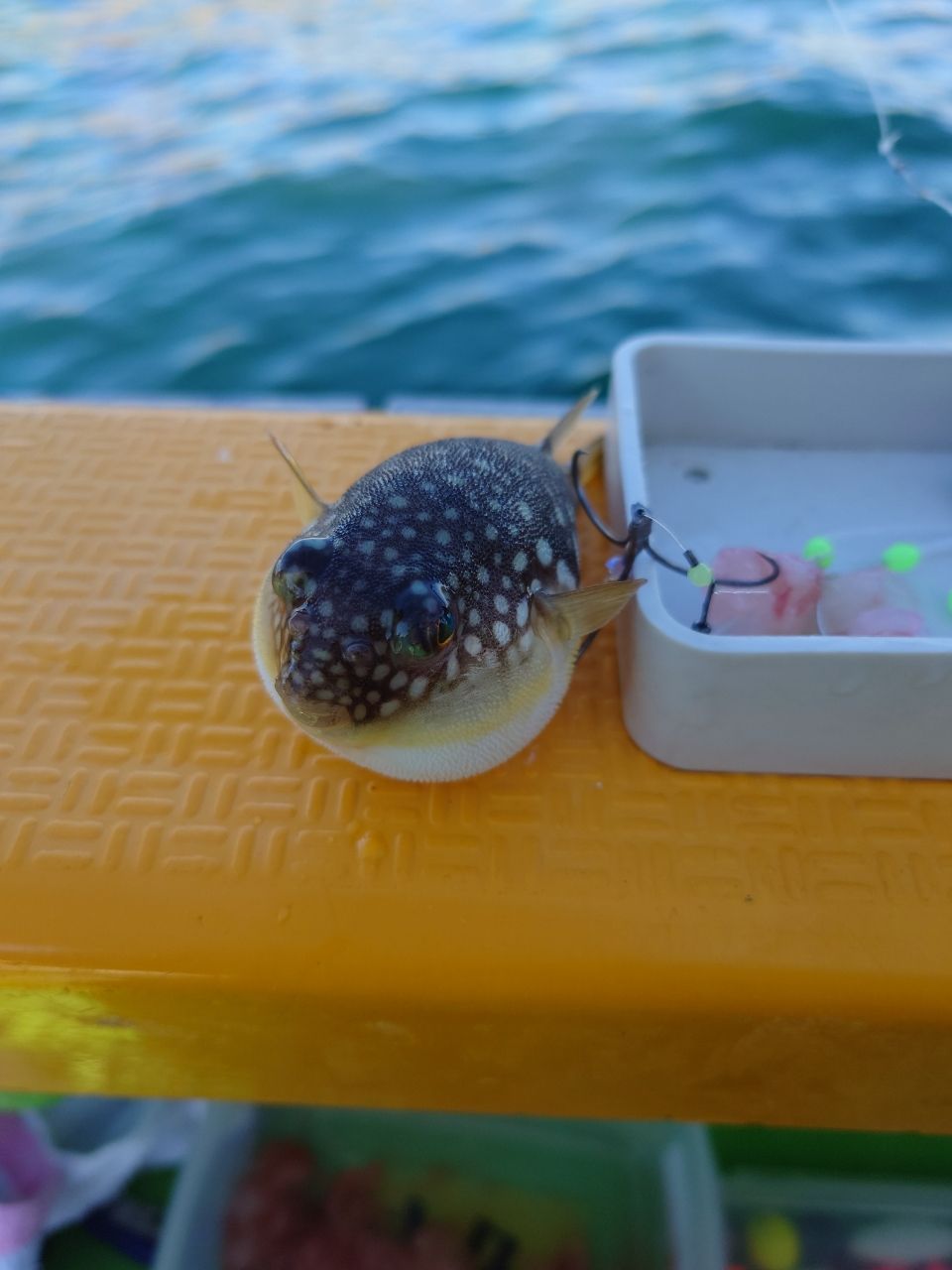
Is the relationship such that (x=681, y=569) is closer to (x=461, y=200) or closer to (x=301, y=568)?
(x=301, y=568)

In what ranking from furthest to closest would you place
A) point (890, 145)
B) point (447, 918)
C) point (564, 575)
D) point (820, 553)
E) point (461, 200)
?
point (461, 200)
point (890, 145)
point (820, 553)
point (564, 575)
point (447, 918)

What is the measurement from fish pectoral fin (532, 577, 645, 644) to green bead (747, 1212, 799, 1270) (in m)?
1.06

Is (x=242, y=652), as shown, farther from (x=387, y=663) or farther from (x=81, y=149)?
(x=81, y=149)

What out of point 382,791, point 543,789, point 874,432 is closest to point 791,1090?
point 543,789

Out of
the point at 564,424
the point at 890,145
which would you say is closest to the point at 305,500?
the point at 564,424

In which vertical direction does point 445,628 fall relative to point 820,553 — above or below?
above

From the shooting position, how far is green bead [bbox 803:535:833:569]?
3.99 ft

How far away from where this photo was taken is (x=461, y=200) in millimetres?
3994

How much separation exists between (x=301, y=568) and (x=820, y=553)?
71cm

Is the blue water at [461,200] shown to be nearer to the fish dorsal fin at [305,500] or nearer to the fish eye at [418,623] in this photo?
the fish dorsal fin at [305,500]

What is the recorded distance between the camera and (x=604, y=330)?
3.41m

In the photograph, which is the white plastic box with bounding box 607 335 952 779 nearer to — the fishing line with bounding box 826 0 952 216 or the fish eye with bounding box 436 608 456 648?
the fish eye with bounding box 436 608 456 648

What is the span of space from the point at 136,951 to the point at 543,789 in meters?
0.46

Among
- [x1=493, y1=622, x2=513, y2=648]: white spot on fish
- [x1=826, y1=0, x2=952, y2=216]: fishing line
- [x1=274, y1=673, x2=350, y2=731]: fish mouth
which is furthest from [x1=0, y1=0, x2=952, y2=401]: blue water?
[x1=274, y1=673, x2=350, y2=731]: fish mouth
